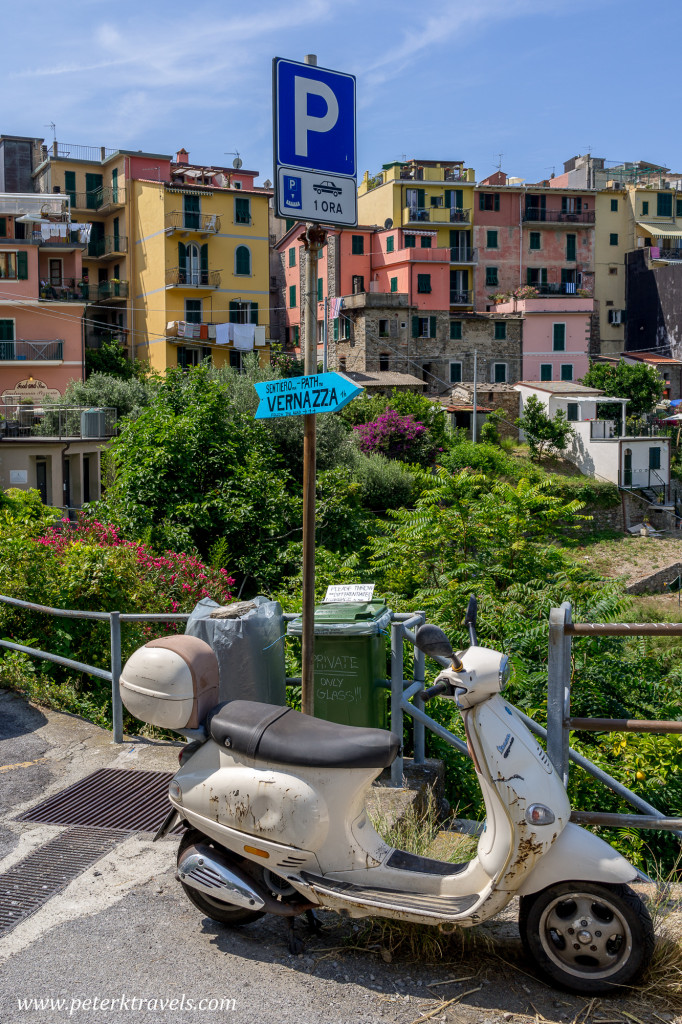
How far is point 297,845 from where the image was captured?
3.71 m

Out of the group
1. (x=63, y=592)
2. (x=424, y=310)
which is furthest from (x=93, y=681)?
(x=424, y=310)

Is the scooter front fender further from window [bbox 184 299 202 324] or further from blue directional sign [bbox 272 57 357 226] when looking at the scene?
window [bbox 184 299 202 324]

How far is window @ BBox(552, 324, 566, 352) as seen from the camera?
57.1 metres

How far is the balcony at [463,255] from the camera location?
57500mm

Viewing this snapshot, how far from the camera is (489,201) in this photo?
2325 inches

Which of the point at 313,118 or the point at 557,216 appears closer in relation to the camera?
the point at 313,118

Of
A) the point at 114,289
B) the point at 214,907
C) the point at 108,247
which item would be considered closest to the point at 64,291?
the point at 114,289

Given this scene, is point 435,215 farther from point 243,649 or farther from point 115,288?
point 243,649

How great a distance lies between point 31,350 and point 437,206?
27.1 m

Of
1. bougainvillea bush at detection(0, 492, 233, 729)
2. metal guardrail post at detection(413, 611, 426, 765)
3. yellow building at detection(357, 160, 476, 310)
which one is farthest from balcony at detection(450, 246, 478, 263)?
metal guardrail post at detection(413, 611, 426, 765)

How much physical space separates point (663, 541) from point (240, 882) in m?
40.7

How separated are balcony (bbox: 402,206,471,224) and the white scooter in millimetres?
54549

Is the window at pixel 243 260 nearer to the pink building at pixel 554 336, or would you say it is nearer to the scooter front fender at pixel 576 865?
the pink building at pixel 554 336

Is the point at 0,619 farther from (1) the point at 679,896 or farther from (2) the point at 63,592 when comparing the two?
(1) the point at 679,896
